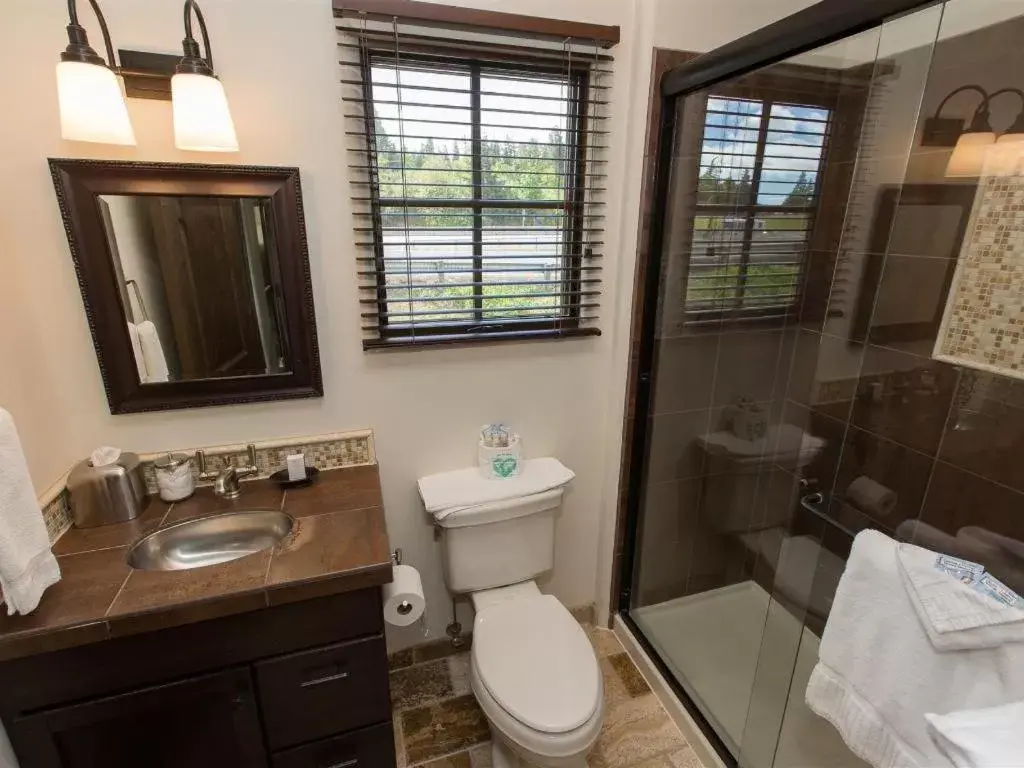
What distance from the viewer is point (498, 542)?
65.2 inches

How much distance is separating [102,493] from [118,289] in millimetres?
527

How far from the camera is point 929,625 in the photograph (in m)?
0.93

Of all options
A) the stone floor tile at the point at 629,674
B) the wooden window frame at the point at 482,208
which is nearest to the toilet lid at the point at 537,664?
the stone floor tile at the point at 629,674

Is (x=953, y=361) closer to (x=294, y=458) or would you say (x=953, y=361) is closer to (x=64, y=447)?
(x=294, y=458)

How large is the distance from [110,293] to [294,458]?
630 mm

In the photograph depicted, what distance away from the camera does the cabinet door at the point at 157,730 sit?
1.04m

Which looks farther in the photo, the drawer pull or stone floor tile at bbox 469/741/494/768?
stone floor tile at bbox 469/741/494/768

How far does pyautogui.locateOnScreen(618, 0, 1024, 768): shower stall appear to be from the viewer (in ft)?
4.10

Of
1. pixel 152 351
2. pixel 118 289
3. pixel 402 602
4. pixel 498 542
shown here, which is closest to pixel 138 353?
pixel 152 351

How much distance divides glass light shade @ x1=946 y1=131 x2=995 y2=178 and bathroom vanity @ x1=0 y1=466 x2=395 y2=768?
1.75 metres

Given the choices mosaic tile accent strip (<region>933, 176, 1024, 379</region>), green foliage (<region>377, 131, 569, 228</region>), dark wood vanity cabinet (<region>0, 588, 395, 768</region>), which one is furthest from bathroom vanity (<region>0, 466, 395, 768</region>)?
mosaic tile accent strip (<region>933, 176, 1024, 379</region>)

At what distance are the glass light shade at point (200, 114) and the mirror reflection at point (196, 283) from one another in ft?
0.63

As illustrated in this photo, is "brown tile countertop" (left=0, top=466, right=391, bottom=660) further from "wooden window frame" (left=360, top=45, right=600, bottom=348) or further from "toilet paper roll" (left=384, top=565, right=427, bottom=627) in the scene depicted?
"wooden window frame" (left=360, top=45, right=600, bottom=348)

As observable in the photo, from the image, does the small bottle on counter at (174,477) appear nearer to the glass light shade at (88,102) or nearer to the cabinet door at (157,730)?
the cabinet door at (157,730)
